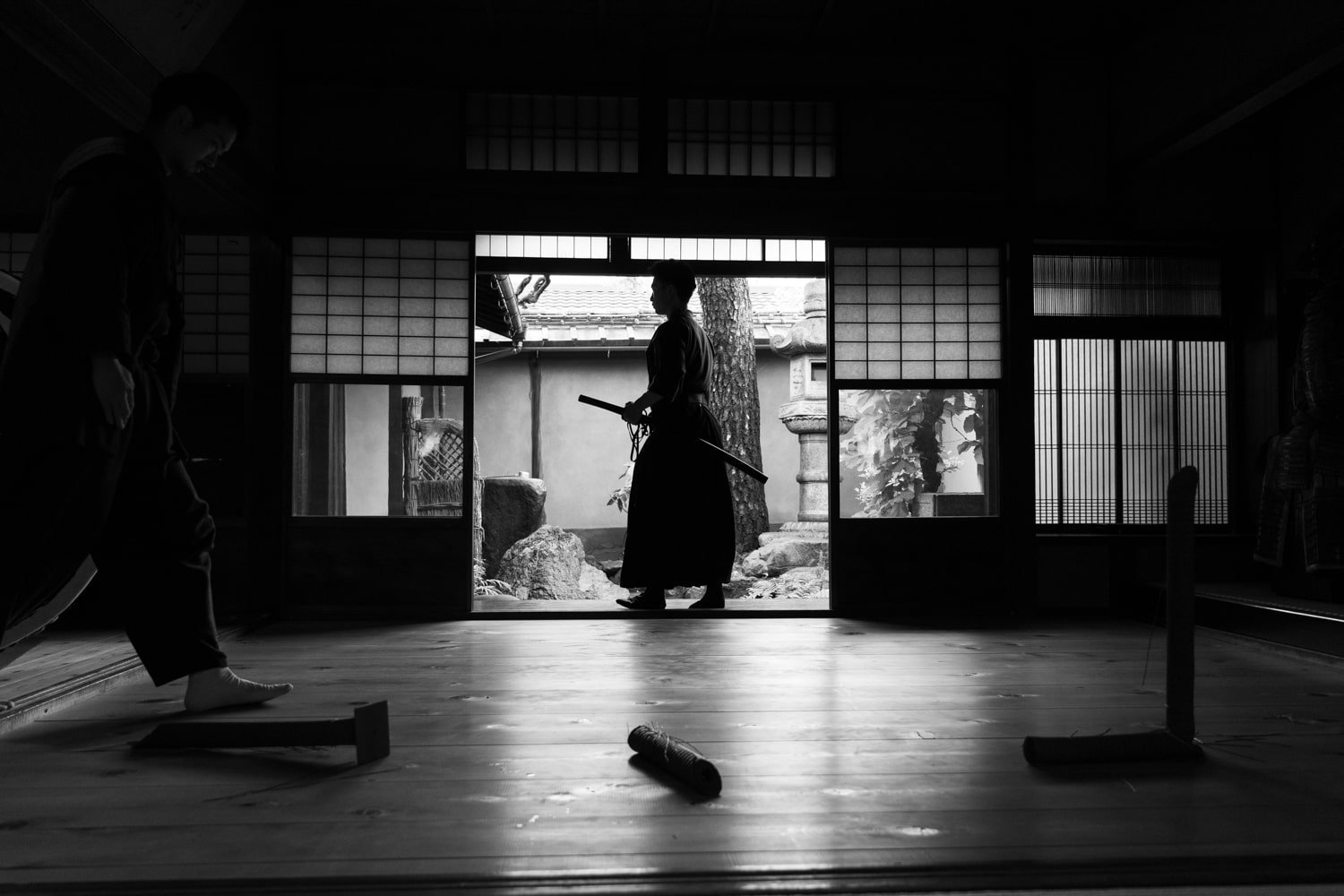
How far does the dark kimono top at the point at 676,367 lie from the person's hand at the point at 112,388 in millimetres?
2647

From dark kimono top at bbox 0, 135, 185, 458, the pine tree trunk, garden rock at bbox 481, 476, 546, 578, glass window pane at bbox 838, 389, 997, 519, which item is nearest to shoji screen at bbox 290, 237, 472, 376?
dark kimono top at bbox 0, 135, 185, 458

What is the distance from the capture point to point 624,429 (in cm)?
1048

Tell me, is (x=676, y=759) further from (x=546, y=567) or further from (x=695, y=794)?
(x=546, y=567)

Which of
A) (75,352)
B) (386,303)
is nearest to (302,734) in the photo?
(75,352)

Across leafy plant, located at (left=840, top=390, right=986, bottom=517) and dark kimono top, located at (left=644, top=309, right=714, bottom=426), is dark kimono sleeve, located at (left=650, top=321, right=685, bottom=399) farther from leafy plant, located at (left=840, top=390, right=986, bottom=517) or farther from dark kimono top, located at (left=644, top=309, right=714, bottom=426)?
leafy plant, located at (left=840, top=390, right=986, bottom=517)

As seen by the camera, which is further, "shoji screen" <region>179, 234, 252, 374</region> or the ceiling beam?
"shoji screen" <region>179, 234, 252, 374</region>

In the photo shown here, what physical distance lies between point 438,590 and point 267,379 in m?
1.20

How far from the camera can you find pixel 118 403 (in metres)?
1.90

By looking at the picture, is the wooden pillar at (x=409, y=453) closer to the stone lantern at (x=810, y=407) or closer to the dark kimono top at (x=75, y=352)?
the stone lantern at (x=810, y=407)

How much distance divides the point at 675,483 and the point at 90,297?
275 cm

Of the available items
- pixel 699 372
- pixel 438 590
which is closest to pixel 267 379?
pixel 438 590

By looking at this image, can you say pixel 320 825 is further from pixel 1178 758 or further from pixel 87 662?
pixel 87 662

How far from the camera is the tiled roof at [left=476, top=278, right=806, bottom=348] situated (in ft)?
32.8

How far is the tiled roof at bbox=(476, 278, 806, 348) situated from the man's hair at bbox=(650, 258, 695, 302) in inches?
198
